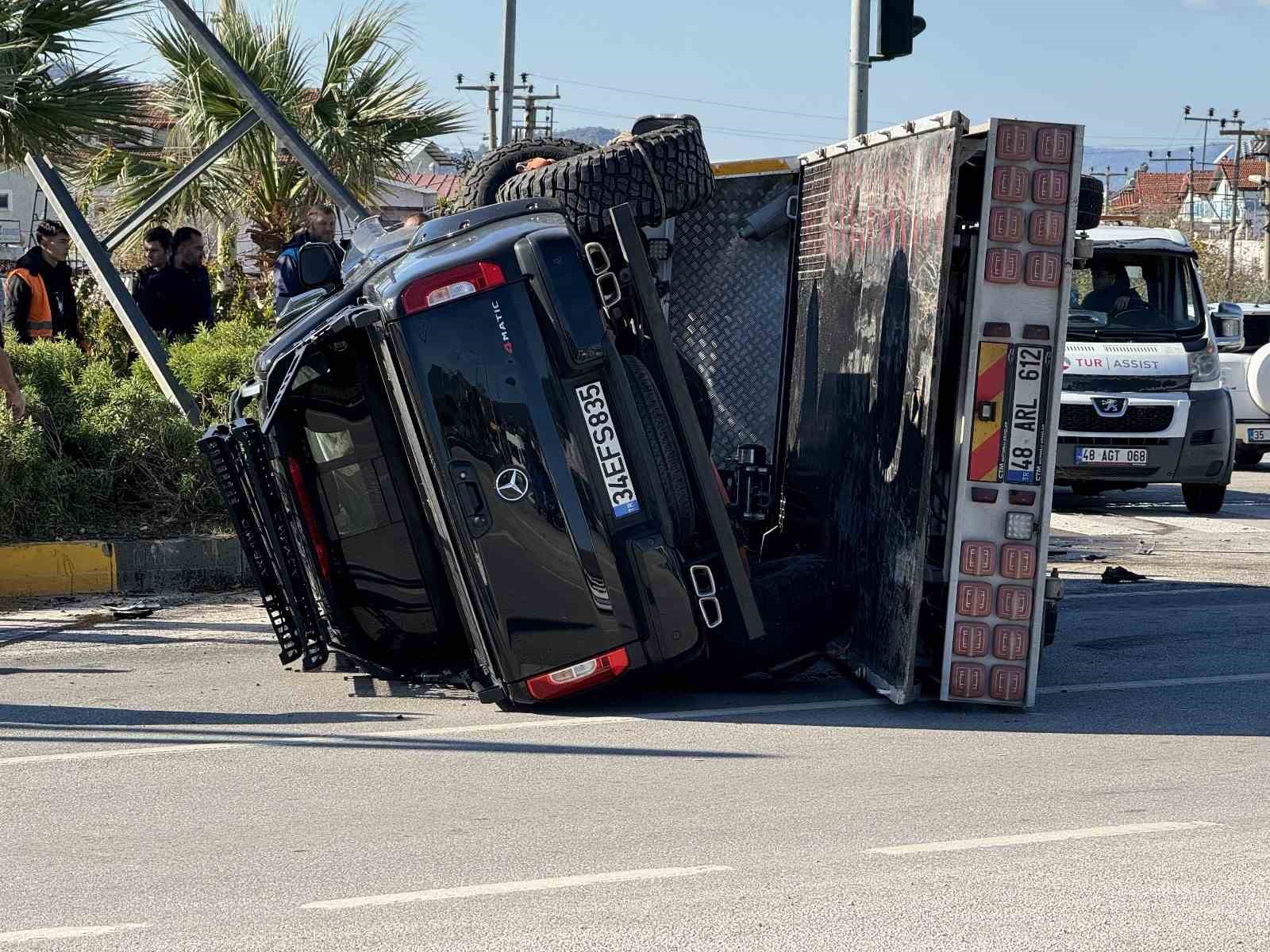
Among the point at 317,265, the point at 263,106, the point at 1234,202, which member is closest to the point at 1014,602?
the point at 317,265

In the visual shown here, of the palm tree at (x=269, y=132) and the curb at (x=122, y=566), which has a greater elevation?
the palm tree at (x=269, y=132)

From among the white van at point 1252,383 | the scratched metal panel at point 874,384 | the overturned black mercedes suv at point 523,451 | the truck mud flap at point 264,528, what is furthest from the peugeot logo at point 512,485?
the white van at point 1252,383

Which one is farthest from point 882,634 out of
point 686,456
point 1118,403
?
point 1118,403

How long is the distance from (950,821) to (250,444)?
3.37 metres

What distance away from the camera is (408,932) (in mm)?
4090

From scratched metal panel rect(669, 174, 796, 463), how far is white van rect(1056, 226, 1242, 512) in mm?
5669

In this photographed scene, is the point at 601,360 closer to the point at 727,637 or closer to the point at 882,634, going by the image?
the point at 727,637

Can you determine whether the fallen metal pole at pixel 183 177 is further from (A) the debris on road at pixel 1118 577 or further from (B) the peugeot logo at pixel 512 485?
(B) the peugeot logo at pixel 512 485

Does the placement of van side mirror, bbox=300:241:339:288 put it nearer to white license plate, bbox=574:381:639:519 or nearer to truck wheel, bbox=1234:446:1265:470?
white license plate, bbox=574:381:639:519

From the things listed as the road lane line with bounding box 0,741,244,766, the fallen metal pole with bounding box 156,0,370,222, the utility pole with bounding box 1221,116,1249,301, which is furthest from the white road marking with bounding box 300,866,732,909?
the utility pole with bounding box 1221,116,1249,301

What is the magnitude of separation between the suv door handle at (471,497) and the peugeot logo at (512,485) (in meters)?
0.07

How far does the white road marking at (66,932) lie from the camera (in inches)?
160

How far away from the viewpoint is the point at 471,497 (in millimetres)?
6055

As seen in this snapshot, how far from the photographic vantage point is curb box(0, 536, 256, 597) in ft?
31.6
